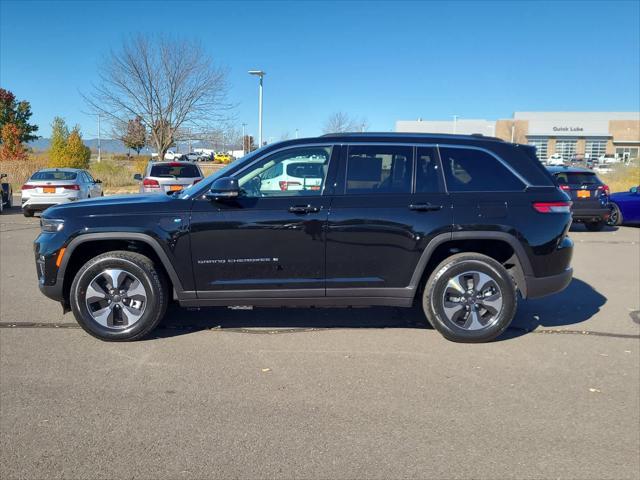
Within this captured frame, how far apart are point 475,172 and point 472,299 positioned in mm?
1208

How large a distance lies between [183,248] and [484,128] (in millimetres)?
71649

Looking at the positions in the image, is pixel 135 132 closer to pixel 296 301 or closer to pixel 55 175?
pixel 55 175

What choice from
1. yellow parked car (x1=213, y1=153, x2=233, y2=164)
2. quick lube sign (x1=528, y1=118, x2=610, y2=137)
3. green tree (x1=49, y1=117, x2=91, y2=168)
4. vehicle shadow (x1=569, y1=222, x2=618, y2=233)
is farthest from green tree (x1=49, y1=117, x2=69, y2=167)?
quick lube sign (x1=528, y1=118, x2=610, y2=137)

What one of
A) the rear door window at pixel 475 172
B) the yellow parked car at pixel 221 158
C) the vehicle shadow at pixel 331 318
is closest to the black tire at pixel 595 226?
the vehicle shadow at pixel 331 318

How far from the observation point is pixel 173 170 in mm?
14312

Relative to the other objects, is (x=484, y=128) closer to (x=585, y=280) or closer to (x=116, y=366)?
(x=585, y=280)

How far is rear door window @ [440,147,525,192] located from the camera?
5266mm

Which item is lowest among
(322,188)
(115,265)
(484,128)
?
(115,265)

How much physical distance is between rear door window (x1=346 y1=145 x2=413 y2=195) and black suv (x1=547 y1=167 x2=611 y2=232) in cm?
934

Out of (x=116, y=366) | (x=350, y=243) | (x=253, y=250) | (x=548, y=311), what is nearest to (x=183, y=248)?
(x=253, y=250)

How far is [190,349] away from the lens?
4.98m

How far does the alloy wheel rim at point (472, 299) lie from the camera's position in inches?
204

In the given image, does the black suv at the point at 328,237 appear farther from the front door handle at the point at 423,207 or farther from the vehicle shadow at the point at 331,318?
the vehicle shadow at the point at 331,318

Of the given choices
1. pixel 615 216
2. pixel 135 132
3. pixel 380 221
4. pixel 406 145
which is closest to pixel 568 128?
pixel 135 132
